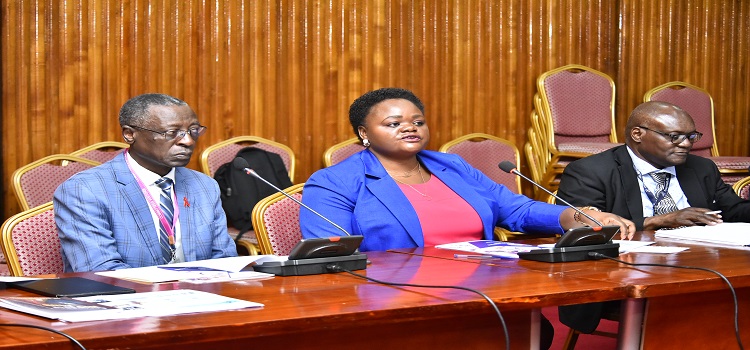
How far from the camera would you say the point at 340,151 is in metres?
6.23

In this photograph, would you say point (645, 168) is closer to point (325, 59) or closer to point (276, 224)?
point (276, 224)

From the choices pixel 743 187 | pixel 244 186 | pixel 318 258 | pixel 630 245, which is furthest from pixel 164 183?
pixel 743 187

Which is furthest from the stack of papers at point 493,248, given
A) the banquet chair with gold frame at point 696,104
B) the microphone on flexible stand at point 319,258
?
the banquet chair with gold frame at point 696,104

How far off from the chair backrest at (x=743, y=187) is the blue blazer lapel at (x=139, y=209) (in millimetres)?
3139

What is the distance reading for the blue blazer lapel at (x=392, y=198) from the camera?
3680 mm

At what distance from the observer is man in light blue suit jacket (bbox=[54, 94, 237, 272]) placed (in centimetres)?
314

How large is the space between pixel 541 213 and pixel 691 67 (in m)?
4.50

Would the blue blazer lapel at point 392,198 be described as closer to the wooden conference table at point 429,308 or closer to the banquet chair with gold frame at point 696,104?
the wooden conference table at point 429,308

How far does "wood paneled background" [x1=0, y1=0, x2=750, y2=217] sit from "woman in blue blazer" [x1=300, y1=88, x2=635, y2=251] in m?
2.36

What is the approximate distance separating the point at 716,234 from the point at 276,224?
1.58 metres

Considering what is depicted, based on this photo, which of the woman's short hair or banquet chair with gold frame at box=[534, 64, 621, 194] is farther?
banquet chair with gold frame at box=[534, 64, 621, 194]

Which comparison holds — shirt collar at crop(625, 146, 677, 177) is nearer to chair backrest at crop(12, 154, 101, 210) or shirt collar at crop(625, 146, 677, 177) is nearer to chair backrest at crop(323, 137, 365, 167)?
chair backrest at crop(323, 137, 365, 167)

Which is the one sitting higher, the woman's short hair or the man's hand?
the woman's short hair

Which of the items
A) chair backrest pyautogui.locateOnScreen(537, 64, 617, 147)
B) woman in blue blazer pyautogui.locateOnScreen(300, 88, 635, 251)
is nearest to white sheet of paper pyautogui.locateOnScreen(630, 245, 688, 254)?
woman in blue blazer pyautogui.locateOnScreen(300, 88, 635, 251)
